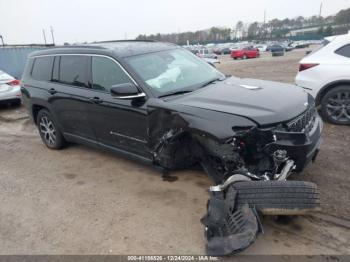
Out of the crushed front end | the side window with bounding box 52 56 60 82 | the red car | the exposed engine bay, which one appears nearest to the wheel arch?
the side window with bounding box 52 56 60 82

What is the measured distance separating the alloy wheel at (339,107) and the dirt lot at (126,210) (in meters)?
0.58

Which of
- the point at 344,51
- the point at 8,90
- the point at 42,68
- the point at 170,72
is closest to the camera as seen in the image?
the point at 170,72

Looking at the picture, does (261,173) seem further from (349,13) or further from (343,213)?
(349,13)

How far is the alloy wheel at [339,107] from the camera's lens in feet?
19.4

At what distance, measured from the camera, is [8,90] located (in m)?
9.48

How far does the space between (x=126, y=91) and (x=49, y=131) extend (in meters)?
2.79

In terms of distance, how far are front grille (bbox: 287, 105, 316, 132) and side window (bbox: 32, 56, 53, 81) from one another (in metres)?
4.18

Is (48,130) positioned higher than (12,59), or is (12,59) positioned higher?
(12,59)

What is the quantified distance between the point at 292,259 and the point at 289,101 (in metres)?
1.66

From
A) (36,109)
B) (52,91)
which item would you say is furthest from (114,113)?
(36,109)

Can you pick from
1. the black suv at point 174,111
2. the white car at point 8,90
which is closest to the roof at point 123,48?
the black suv at point 174,111

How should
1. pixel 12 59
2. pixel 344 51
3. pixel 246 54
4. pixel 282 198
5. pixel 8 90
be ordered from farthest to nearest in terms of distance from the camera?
pixel 246 54 → pixel 12 59 → pixel 8 90 → pixel 344 51 → pixel 282 198

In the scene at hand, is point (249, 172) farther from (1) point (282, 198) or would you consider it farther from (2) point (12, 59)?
(2) point (12, 59)

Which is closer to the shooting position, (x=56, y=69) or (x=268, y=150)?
(x=268, y=150)
